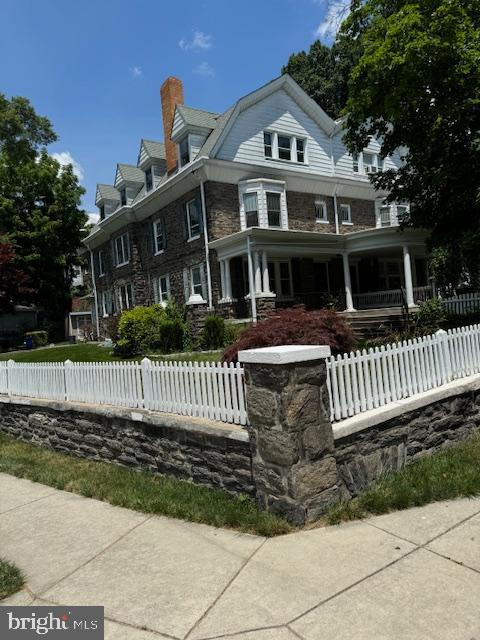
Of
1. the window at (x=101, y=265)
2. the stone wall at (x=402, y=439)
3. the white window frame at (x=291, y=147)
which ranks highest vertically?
the white window frame at (x=291, y=147)

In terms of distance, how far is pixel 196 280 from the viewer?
66.2 ft

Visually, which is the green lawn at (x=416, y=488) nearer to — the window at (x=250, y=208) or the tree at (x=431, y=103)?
the tree at (x=431, y=103)

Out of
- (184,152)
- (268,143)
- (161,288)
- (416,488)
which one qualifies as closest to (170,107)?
(184,152)

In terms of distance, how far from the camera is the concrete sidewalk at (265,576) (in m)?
2.91

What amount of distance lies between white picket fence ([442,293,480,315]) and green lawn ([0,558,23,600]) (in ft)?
43.7

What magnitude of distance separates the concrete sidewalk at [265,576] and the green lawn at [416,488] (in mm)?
127

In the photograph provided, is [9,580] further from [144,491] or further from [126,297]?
[126,297]

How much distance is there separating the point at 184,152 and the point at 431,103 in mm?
11323

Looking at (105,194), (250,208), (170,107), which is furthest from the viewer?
(105,194)

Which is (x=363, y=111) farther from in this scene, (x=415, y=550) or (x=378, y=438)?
(x=415, y=550)

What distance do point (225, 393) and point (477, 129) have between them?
32.1 ft

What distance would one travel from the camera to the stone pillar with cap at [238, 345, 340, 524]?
4277 mm

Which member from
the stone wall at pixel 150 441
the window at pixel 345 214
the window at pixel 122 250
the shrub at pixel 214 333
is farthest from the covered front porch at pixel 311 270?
the stone wall at pixel 150 441

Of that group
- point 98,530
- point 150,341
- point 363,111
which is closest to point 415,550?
point 98,530
